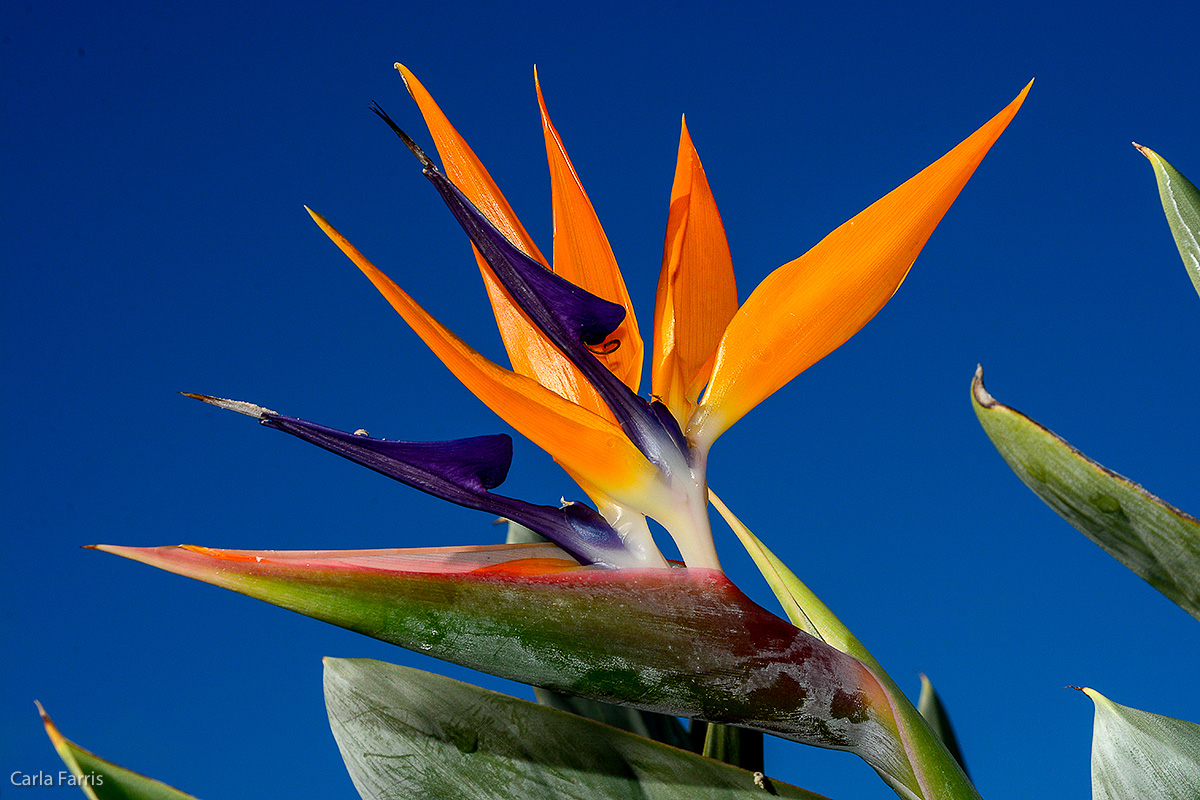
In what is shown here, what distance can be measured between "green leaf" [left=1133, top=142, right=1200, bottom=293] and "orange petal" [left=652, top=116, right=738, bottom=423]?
214 mm

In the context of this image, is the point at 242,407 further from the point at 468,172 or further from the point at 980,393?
the point at 980,393

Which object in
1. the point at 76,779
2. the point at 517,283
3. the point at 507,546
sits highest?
the point at 517,283

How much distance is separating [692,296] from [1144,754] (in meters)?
0.30

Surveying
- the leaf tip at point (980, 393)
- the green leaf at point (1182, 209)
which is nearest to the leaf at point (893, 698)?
the leaf tip at point (980, 393)

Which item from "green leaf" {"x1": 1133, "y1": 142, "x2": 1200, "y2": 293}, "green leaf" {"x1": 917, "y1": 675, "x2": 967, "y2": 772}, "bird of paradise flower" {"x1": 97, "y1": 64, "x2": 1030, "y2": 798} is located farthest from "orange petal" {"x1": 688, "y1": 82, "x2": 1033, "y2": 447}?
"green leaf" {"x1": 917, "y1": 675, "x2": 967, "y2": 772}

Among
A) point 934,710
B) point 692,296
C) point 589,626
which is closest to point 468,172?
Result: point 692,296

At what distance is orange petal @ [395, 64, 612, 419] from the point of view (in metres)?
0.48

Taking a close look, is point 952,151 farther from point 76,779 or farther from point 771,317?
point 76,779

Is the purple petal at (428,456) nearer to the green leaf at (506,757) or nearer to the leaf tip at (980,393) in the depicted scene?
the green leaf at (506,757)

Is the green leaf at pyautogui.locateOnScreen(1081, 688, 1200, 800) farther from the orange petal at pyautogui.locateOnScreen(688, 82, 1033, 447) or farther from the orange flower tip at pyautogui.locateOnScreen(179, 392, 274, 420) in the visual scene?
the orange flower tip at pyautogui.locateOnScreen(179, 392, 274, 420)

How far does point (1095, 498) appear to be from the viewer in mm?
332

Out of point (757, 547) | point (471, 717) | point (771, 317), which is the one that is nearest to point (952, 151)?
point (771, 317)

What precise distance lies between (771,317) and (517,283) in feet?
0.39

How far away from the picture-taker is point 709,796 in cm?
39
